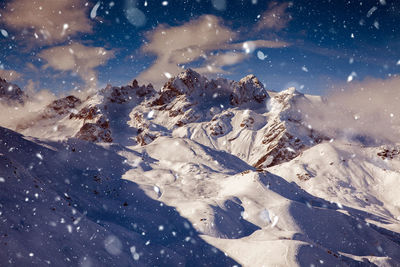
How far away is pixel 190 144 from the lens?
48.5 m

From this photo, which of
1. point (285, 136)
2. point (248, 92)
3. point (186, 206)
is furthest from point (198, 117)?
point (186, 206)

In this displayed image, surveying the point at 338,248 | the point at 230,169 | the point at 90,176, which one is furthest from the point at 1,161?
the point at 230,169

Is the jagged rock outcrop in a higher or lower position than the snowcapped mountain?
lower

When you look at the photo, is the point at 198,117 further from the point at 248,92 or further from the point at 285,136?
the point at 285,136

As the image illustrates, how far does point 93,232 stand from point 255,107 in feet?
451

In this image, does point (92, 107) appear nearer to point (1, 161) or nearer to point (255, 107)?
point (255, 107)

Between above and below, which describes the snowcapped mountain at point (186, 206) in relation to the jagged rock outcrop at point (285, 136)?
above

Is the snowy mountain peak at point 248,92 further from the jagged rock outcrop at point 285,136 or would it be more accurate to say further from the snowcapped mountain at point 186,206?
the snowcapped mountain at point 186,206

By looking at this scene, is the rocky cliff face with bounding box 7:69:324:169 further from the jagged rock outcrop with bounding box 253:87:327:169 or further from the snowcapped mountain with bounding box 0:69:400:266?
the snowcapped mountain with bounding box 0:69:400:266

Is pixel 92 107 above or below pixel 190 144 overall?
below

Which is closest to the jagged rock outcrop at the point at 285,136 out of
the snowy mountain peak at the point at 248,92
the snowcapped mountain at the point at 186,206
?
the snowy mountain peak at the point at 248,92

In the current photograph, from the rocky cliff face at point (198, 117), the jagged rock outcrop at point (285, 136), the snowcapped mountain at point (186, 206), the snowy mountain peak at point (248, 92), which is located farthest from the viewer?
the snowy mountain peak at point (248, 92)

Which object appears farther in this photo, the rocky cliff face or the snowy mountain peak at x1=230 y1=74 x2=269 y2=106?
the snowy mountain peak at x1=230 y1=74 x2=269 y2=106

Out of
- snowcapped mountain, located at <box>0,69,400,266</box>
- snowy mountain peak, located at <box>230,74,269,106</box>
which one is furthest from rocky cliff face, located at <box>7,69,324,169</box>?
snowcapped mountain, located at <box>0,69,400,266</box>
